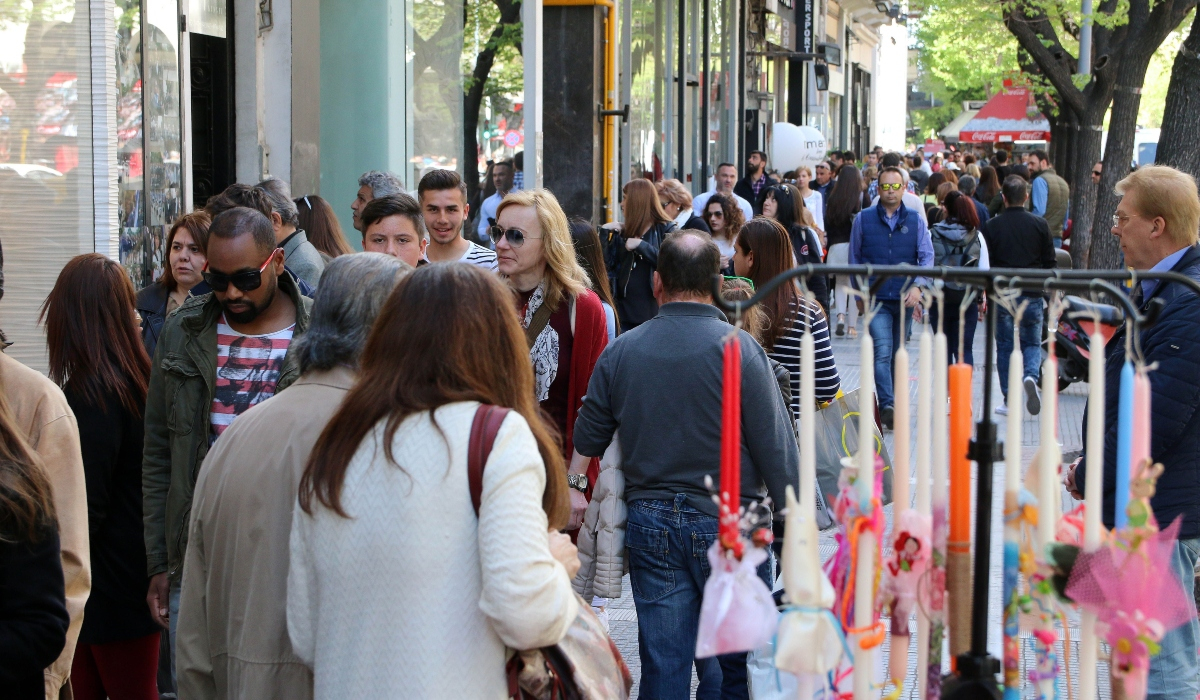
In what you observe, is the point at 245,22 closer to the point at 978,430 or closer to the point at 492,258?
the point at 492,258

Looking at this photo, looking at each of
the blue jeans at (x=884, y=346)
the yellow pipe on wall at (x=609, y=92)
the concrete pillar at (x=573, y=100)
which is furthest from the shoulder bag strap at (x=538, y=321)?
the yellow pipe on wall at (x=609, y=92)

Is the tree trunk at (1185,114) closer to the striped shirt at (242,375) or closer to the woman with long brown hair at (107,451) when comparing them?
the striped shirt at (242,375)

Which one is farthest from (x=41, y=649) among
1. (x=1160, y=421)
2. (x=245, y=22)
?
(x=245, y=22)

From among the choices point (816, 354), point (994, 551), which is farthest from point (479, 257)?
point (994, 551)

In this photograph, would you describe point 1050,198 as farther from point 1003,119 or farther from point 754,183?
point 1003,119

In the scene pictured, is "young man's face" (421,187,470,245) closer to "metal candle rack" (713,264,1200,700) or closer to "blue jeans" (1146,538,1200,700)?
"blue jeans" (1146,538,1200,700)

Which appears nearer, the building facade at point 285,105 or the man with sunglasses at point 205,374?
the man with sunglasses at point 205,374

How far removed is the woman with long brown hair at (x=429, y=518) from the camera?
2.41 meters

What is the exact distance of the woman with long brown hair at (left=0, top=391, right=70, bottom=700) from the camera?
2.42m

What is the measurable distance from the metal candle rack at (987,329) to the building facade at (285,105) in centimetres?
477

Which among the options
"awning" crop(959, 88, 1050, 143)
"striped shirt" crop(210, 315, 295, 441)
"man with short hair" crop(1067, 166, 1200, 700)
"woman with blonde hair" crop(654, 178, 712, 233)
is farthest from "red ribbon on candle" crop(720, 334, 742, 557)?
"awning" crop(959, 88, 1050, 143)

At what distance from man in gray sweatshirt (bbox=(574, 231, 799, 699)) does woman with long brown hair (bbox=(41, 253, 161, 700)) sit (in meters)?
1.47

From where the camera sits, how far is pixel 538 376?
4.65m

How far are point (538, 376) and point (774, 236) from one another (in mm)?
1432
